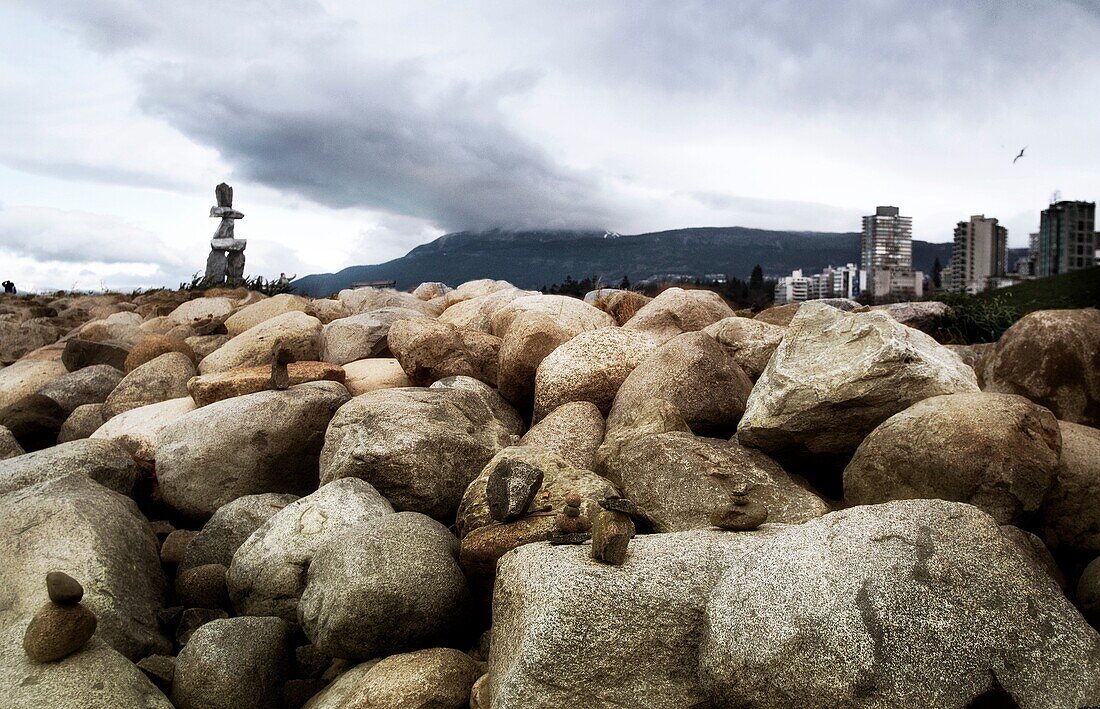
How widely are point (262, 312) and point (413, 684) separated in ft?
41.3

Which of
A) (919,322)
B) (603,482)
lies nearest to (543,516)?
(603,482)

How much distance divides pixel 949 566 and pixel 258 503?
619cm

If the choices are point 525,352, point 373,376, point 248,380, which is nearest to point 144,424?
point 248,380

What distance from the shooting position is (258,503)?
7.93 meters

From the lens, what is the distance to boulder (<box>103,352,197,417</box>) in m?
11.6

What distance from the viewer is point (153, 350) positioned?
515 inches

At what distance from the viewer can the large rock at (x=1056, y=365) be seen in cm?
786

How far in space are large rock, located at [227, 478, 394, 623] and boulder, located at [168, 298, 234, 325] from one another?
472 inches

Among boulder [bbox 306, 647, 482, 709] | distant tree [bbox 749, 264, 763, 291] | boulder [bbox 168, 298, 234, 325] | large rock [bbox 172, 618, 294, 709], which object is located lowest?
large rock [bbox 172, 618, 294, 709]

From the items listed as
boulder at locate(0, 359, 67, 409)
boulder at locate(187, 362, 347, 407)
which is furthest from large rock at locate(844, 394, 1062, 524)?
boulder at locate(0, 359, 67, 409)

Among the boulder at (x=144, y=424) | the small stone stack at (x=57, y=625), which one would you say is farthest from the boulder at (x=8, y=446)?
the small stone stack at (x=57, y=625)

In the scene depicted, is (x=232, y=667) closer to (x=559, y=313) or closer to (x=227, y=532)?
(x=227, y=532)

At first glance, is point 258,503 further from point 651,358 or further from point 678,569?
point 678,569

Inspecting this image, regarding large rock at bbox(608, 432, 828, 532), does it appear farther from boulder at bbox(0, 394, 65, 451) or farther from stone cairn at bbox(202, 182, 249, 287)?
stone cairn at bbox(202, 182, 249, 287)
